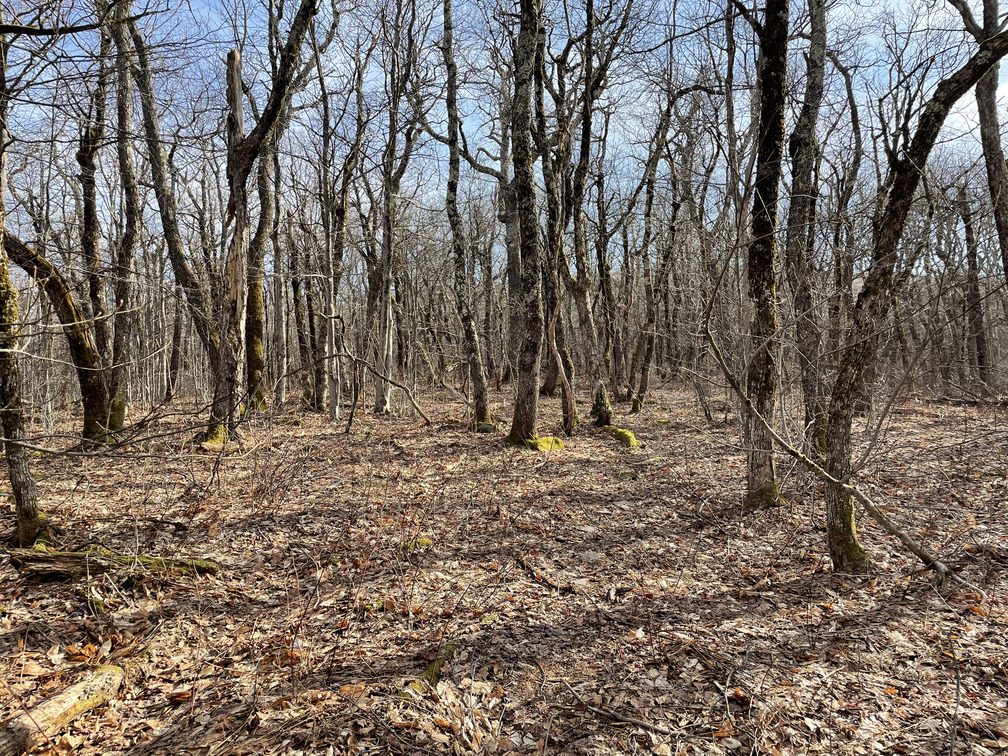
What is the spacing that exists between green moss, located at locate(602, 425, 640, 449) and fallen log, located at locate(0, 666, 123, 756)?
755cm

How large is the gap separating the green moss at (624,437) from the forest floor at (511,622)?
233 centimetres

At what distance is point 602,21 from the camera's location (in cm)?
1098

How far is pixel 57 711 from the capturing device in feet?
8.54

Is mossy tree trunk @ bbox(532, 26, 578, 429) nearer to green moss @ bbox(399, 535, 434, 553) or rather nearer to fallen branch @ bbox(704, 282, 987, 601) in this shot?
green moss @ bbox(399, 535, 434, 553)

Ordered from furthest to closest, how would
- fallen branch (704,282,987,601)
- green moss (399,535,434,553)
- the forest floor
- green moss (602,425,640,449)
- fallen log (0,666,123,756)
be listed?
green moss (602,425,640,449) → green moss (399,535,434,553) → fallen branch (704,282,987,601) → the forest floor → fallen log (0,666,123,756)

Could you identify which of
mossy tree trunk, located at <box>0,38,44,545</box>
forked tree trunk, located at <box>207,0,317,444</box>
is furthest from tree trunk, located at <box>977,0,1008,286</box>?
mossy tree trunk, located at <box>0,38,44,545</box>

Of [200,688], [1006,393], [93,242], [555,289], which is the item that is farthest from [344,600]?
[1006,393]

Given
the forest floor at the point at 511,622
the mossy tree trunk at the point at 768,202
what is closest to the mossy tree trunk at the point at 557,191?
the forest floor at the point at 511,622

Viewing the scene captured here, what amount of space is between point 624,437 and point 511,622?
19.9 feet

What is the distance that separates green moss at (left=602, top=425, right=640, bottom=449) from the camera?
9.13m

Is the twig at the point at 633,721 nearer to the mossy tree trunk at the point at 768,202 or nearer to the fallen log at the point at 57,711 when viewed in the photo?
the fallen log at the point at 57,711

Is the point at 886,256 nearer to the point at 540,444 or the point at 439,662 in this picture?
the point at 439,662

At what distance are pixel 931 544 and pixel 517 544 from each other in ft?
12.5

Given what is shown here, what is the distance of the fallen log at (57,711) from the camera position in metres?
2.41
